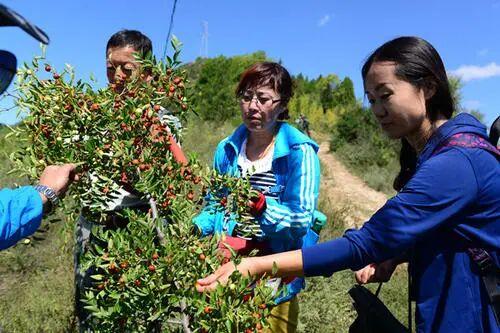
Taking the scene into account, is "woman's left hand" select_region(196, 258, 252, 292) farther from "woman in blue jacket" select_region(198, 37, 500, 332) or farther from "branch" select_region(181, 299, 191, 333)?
"branch" select_region(181, 299, 191, 333)

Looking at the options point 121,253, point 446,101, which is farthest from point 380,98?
point 121,253

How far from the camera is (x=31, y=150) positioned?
1.63 metres

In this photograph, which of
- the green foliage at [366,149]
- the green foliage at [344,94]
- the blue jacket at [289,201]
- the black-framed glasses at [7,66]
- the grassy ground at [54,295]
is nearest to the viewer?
the black-framed glasses at [7,66]

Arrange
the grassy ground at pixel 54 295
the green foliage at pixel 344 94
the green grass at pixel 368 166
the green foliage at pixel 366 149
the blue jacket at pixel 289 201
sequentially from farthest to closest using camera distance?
1. the green foliage at pixel 344 94
2. the green foliage at pixel 366 149
3. the green grass at pixel 368 166
4. the grassy ground at pixel 54 295
5. the blue jacket at pixel 289 201

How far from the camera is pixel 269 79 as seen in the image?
2432 millimetres

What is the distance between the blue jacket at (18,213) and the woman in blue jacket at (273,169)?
0.62m

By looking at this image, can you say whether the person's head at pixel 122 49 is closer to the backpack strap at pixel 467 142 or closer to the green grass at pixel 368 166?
the backpack strap at pixel 467 142

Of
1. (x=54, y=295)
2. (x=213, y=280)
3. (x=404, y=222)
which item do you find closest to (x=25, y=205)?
(x=213, y=280)

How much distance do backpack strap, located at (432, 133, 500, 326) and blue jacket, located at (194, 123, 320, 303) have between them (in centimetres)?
81

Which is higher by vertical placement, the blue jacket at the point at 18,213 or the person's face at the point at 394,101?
the person's face at the point at 394,101

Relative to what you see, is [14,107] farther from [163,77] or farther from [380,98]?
[380,98]

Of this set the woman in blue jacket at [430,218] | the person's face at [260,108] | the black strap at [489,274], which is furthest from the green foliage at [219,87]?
the black strap at [489,274]

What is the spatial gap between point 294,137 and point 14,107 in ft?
3.80

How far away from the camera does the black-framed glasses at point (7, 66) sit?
4.18ft
